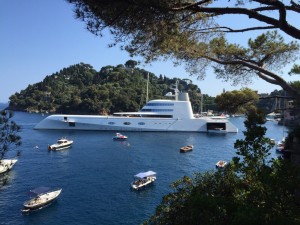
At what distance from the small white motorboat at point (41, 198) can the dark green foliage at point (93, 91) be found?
5311cm

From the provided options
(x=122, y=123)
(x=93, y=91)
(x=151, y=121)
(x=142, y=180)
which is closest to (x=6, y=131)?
(x=142, y=180)

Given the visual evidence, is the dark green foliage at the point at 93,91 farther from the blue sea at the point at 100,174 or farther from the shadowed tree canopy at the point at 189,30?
the shadowed tree canopy at the point at 189,30

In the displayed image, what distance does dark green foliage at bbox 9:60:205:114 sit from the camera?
235 feet

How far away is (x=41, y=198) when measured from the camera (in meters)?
15.8

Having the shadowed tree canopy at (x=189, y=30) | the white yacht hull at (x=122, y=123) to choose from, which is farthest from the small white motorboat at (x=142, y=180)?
the white yacht hull at (x=122, y=123)

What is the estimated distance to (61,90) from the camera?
330 feet

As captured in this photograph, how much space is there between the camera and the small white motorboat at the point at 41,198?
15.0 metres

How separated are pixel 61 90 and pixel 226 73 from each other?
3797 inches

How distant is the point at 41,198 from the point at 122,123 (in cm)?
3004

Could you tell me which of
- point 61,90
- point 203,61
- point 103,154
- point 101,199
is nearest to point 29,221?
point 101,199

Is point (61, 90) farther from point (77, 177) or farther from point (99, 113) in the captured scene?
point (77, 177)

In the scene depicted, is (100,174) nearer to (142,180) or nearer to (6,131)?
(142,180)

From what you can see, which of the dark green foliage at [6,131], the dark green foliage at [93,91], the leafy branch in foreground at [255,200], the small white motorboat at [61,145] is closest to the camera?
the leafy branch in foreground at [255,200]

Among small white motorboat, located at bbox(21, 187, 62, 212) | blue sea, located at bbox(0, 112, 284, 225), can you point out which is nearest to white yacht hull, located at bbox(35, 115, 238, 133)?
blue sea, located at bbox(0, 112, 284, 225)
